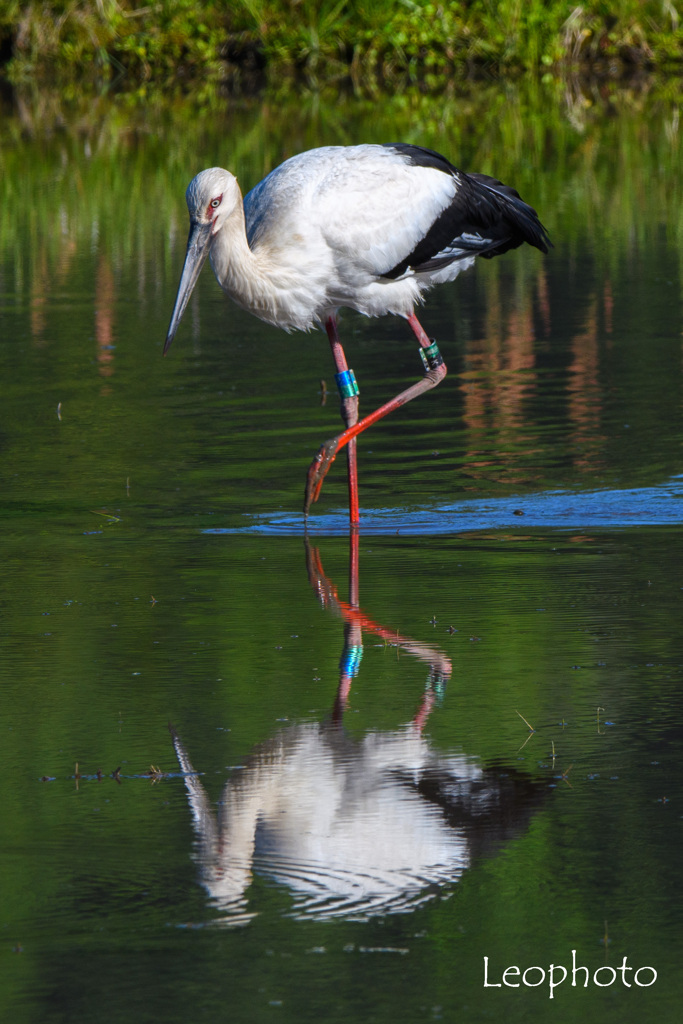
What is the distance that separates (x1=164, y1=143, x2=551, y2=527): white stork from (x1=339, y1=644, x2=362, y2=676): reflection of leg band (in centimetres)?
182

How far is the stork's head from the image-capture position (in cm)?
769

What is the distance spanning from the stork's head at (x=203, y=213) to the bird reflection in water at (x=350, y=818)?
3.05 meters

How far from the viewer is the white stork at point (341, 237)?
7.82 m

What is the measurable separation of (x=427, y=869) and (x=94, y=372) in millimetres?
7303

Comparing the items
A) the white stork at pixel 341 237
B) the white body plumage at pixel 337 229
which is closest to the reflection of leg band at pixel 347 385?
the white stork at pixel 341 237

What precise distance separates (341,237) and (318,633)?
2.57m

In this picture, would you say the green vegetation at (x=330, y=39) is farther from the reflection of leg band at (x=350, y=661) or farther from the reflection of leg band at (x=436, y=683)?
the reflection of leg band at (x=436, y=683)

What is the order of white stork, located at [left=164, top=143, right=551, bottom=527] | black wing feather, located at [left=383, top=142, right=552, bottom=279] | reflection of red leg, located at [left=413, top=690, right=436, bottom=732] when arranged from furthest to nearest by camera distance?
black wing feather, located at [left=383, top=142, right=552, bottom=279] → white stork, located at [left=164, top=143, right=551, bottom=527] → reflection of red leg, located at [left=413, top=690, right=436, bottom=732]

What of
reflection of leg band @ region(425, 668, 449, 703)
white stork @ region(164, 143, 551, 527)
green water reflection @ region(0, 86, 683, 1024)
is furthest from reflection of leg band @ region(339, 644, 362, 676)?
white stork @ region(164, 143, 551, 527)

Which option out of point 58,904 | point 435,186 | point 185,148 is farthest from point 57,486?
point 185,148

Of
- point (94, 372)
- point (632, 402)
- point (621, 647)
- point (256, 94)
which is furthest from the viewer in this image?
point (256, 94)

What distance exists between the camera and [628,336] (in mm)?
11617

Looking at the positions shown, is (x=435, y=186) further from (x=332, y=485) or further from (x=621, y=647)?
(x=621, y=647)

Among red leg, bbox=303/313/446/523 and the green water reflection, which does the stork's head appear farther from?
the green water reflection
